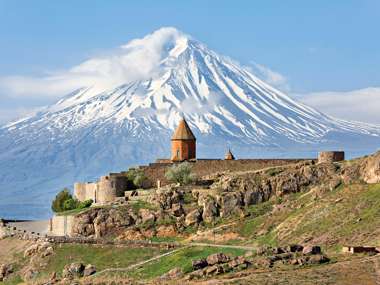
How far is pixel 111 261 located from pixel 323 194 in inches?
480

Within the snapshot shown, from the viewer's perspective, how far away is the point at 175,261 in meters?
53.8

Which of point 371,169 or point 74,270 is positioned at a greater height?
point 371,169

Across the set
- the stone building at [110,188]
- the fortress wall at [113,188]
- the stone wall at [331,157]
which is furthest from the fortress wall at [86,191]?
the stone wall at [331,157]

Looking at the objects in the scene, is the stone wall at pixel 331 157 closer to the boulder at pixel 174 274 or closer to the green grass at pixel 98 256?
the green grass at pixel 98 256

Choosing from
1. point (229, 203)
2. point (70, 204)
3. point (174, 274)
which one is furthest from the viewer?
point (70, 204)

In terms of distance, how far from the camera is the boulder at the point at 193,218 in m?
65.2

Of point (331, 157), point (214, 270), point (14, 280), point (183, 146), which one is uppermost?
point (183, 146)

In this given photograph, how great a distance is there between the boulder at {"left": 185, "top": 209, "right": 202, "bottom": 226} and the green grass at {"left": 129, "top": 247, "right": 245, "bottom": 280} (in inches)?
325

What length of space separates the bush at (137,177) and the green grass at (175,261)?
18.5m

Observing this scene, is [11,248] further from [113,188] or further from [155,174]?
[155,174]

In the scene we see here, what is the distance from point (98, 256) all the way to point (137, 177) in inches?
580

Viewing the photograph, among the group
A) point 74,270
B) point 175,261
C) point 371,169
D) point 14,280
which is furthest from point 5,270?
point 371,169

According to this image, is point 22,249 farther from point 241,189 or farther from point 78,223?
point 241,189

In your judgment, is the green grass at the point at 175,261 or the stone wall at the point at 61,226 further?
the stone wall at the point at 61,226
